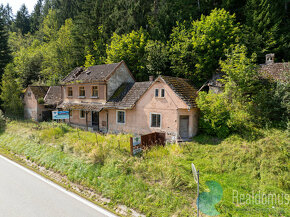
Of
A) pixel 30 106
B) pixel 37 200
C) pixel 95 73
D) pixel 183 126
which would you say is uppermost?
pixel 95 73

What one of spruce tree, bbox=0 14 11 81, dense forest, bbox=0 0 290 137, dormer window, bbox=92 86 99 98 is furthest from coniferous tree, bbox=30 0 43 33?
dormer window, bbox=92 86 99 98

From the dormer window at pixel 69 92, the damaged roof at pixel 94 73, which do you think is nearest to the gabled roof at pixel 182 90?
the damaged roof at pixel 94 73

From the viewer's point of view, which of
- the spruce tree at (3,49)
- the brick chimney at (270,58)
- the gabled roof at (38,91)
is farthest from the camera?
the spruce tree at (3,49)

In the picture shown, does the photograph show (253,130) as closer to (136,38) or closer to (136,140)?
(136,140)

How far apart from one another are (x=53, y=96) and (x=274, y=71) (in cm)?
3000

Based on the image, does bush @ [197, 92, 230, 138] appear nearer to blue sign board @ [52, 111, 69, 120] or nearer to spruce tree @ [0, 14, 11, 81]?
blue sign board @ [52, 111, 69, 120]

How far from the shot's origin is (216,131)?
50.9ft

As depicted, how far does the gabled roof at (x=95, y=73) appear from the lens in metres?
21.7

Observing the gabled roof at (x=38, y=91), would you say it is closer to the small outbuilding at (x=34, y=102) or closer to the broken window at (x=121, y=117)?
the small outbuilding at (x=34, y=102)

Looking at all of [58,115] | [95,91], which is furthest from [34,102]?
[58,115]

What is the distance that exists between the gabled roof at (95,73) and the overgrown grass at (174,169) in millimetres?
9440

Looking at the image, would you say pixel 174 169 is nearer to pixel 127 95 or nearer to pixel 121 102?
pixel 121 102

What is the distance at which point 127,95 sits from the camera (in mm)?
20266

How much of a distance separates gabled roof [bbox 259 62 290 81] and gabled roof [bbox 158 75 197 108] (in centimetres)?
623
